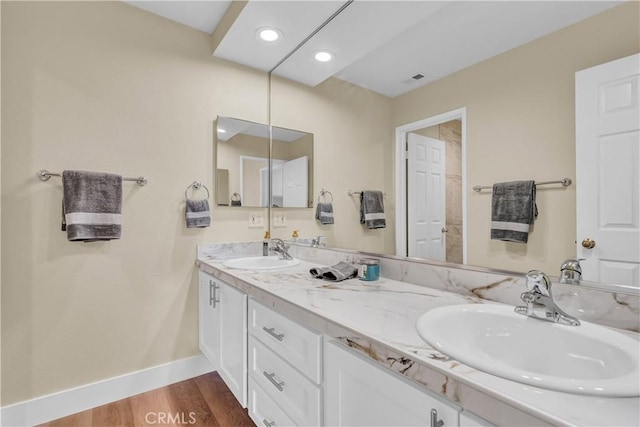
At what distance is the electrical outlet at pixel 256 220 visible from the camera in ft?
7.55

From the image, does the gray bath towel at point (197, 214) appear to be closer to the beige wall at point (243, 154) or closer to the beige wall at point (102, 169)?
the beige wall at point (102, 169)

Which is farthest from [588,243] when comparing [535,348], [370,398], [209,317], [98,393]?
[98,393]

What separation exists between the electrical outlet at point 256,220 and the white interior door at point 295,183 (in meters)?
0.25

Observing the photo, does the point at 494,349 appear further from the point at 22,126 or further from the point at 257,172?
the point at 22,126

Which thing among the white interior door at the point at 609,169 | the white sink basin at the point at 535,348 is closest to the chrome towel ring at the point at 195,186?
the white sink basin at the point at 535,348

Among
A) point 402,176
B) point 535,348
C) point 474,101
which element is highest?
point 474,101

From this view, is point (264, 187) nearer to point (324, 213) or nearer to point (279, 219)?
point (279, 219)

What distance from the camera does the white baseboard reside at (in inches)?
62.0

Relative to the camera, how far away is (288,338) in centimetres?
110

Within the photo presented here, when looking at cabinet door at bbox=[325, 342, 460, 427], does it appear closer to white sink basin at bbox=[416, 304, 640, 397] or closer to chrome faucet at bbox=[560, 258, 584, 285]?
white sink basin at bbox=[416, 304, 640, 397]

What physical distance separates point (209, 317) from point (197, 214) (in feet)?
2.18

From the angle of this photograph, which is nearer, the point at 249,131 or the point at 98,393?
the point at 98,393

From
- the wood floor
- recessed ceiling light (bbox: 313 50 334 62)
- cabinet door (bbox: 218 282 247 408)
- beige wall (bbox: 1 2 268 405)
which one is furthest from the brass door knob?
beige wall (bbox: 1 2 268 405)

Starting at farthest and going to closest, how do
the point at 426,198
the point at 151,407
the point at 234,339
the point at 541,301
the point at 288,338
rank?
the point at 151,407 → the point at 234,339 → the point at 426,198 → the point at 288,338 → the point at 541,301
